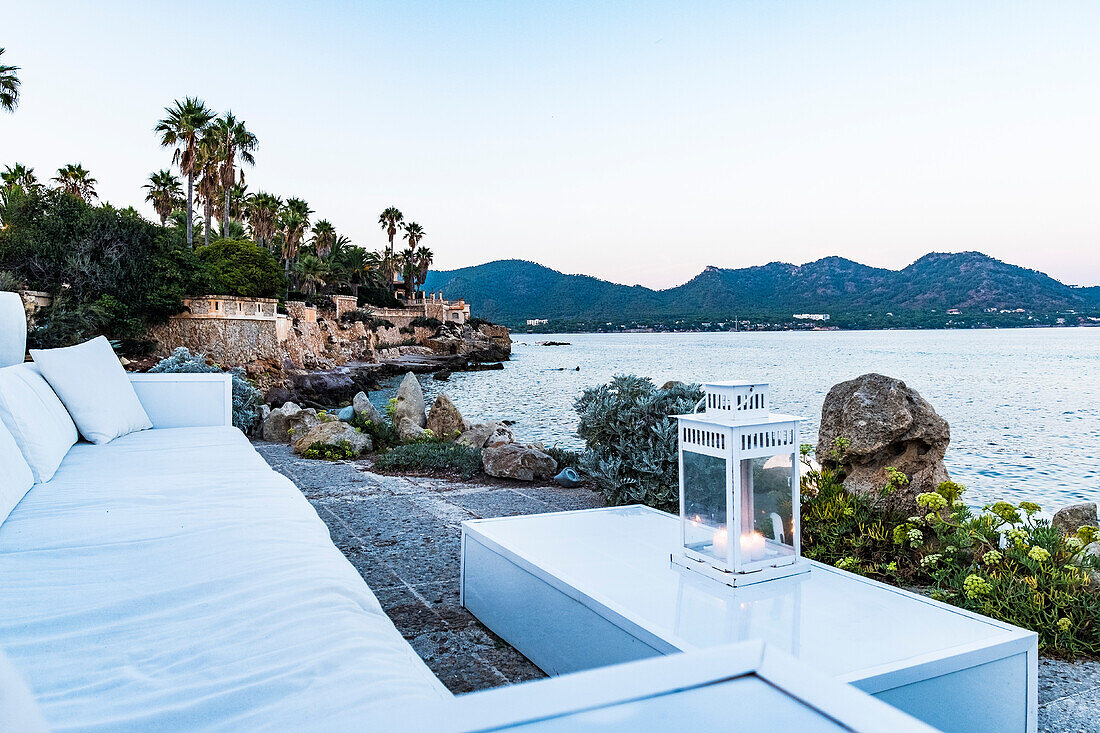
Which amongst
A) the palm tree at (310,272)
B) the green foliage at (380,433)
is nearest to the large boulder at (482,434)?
the green foliage at (380,433)

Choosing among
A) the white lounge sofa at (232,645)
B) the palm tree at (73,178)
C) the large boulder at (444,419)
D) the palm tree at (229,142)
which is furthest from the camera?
the palm tree at (229,142)

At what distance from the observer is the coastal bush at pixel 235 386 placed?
7719 millimetres

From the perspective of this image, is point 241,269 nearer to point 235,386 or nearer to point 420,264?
point 235,386

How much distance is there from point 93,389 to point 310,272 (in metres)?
38.4

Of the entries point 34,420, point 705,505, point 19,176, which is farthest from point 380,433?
point 19,176

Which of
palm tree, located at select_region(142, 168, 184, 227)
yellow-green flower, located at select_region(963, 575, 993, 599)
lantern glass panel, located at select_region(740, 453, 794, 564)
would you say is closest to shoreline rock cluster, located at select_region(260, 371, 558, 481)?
yellow-green flower, located at select_region(963, 575, 993, 599)

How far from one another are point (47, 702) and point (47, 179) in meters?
35.9

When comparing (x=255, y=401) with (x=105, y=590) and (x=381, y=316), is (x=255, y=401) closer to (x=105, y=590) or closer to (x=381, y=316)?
(x=105, y=590)

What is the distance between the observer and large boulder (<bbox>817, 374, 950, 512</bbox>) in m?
3.91

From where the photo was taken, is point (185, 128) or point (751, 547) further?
point (185, 128)

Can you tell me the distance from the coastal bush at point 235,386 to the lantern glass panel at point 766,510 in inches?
283

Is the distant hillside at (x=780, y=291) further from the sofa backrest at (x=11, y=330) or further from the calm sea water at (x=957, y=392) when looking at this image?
the sofa backrest at (x=11, y=330)

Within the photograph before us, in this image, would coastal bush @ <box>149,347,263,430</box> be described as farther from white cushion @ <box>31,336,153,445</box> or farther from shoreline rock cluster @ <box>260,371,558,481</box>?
white cushion @ <box>31,336,153,445</box>

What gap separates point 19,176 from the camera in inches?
1110
